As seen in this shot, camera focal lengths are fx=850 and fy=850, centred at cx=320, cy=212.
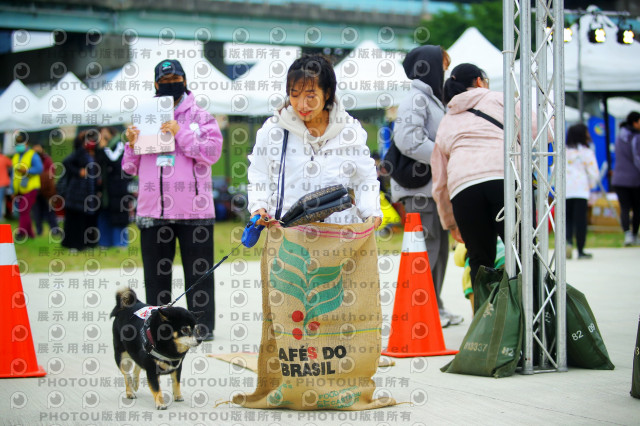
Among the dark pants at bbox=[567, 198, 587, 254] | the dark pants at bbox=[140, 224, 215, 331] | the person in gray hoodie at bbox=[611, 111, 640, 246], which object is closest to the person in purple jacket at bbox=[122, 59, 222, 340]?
the dark pants at bbox=[140, 224, 215, 331]

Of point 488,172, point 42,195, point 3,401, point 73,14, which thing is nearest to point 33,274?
point 3,401

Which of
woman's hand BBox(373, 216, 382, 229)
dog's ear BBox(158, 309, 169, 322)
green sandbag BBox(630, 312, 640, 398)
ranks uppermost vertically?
woman's hand BBox(373, 216, 382, 229)

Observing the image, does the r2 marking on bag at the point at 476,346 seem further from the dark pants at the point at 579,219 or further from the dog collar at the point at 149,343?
the dark pants at the point at 579,219

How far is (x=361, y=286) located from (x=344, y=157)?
0.68 metres

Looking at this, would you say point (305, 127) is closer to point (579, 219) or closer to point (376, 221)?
point (376, 221)

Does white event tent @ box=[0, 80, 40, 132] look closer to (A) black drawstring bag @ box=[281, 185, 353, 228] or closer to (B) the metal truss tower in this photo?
(B) the metal truss tower

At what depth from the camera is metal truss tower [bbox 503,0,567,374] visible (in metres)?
5.05

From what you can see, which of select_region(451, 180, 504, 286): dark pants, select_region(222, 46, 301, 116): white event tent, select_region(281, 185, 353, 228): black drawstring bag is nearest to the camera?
select_region(281, 185, 353, 228): black drawstring bag

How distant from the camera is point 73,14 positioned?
98.4 feet

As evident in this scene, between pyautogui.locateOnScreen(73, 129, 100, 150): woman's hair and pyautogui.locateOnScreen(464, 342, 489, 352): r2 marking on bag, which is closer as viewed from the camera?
pyautogui.locateOnScreen(464, 342, 489, 352): r2 marking on bag

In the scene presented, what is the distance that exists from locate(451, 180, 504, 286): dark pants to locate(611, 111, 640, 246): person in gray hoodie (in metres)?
9.09

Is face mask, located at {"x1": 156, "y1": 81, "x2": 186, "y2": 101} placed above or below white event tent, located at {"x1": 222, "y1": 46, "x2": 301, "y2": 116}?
below

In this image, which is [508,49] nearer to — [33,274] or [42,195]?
[33,274]

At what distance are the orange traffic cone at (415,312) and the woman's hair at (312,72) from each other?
1775 millimetres
